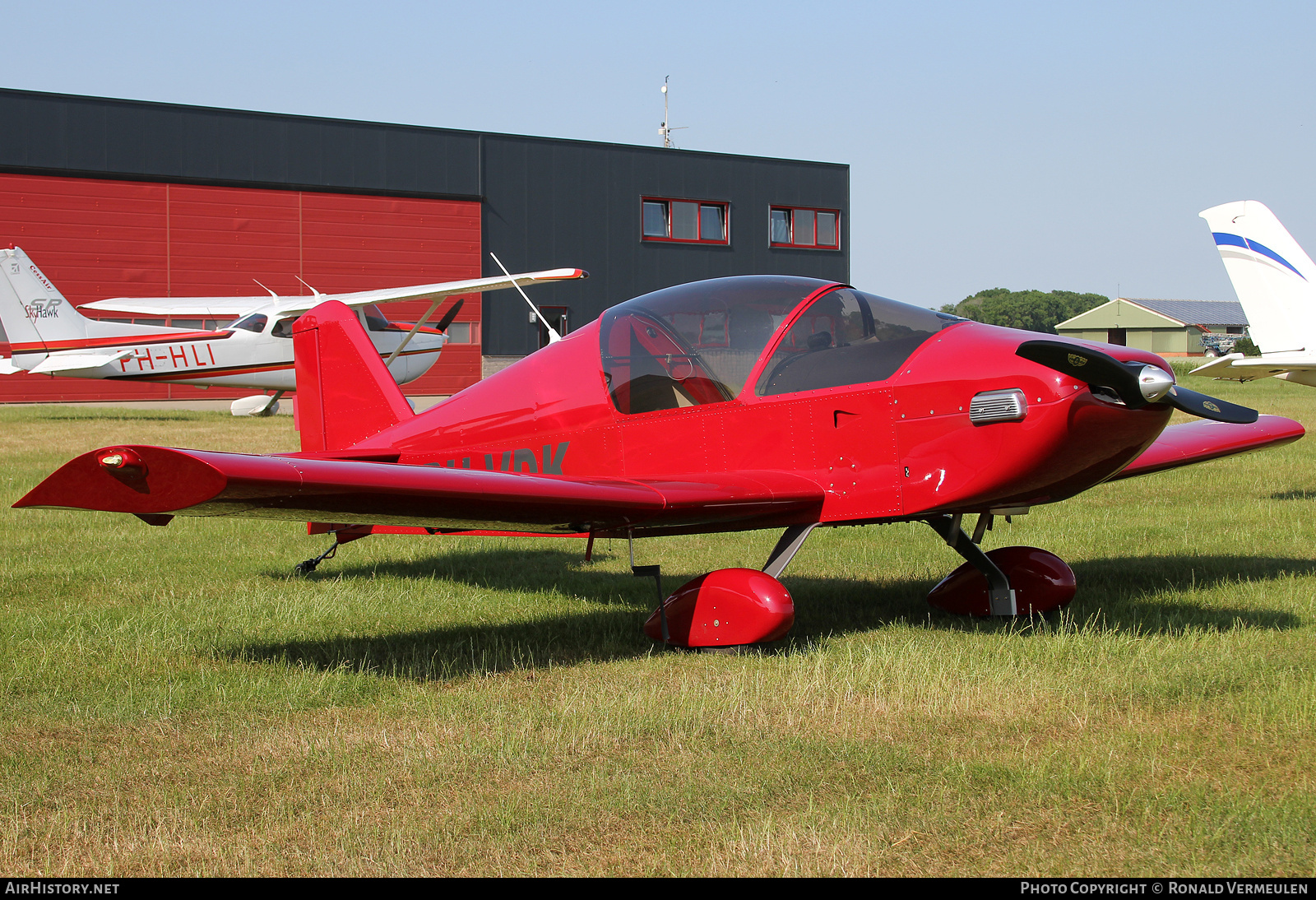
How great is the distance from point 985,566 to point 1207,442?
2521mm

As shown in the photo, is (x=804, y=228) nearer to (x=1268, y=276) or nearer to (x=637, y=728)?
(x=1268, y=276)

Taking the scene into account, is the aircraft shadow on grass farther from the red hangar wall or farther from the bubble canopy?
the red hangar wall

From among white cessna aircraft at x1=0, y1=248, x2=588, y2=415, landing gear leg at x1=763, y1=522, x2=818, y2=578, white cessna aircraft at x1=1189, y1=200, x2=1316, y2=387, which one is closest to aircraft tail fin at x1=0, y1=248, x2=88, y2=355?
white cessna aircraft at x1=0, y1=248, x2=588, y2=415

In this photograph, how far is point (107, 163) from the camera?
1256 inches

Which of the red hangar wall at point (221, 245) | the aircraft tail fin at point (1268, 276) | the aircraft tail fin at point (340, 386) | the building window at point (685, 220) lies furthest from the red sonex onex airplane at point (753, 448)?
the building window at point (685, 220)

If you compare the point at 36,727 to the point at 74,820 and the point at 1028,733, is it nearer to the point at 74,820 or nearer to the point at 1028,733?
the point at 74,820

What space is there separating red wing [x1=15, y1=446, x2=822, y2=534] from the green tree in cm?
12889

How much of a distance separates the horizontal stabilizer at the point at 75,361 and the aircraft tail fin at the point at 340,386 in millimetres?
18161

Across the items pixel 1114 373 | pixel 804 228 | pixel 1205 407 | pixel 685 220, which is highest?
pixel 804 228

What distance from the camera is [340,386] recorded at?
27.7 feet

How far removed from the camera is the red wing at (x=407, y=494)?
4.18 m

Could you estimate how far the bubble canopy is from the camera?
5781 mm

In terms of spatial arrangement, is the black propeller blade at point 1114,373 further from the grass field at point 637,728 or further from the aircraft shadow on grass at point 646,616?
the aircraft shadow on grass at point 646,616

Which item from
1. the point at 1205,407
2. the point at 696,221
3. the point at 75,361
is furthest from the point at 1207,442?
the point at 696,221
